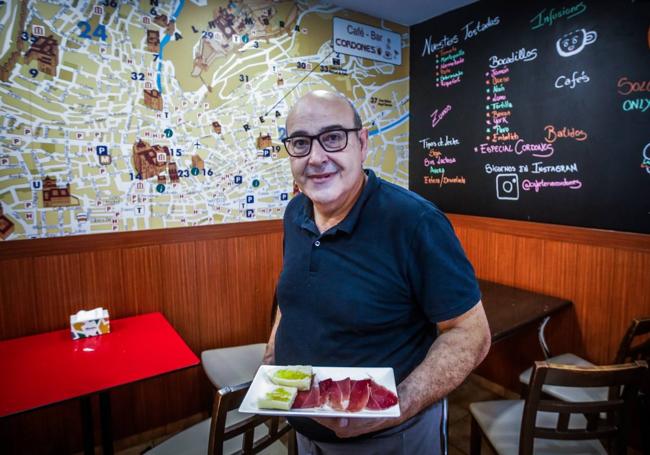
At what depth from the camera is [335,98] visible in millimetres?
1303

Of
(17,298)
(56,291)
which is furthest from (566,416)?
(17,298)

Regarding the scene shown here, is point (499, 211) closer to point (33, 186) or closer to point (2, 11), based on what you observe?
point (33, 186)

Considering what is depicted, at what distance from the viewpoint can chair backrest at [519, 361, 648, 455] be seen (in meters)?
1.35

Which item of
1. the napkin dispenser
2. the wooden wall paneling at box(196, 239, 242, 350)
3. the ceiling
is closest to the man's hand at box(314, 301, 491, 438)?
the napkin dispenser

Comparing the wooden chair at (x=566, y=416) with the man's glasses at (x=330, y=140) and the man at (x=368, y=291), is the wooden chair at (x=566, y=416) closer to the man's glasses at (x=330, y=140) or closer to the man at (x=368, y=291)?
the man at (x=368, y=291)

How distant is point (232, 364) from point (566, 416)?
1733mm

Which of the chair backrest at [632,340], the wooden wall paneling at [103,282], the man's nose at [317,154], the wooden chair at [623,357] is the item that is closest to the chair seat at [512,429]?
the wooden chair at [623,357]

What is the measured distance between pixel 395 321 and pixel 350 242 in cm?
25

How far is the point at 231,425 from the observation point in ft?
4.39

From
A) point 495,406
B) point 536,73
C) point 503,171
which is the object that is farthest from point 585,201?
point 495,406

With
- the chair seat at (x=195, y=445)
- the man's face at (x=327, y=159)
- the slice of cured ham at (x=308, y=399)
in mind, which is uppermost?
the man's face at (x=327, y=159)

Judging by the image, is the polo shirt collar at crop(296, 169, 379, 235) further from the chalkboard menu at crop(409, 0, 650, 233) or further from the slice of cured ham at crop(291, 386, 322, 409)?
the chalkboard menu at crop(409, 0, 650, 233)

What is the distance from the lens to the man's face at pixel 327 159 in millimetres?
1268

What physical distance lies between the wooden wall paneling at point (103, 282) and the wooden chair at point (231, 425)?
1.98 ft
